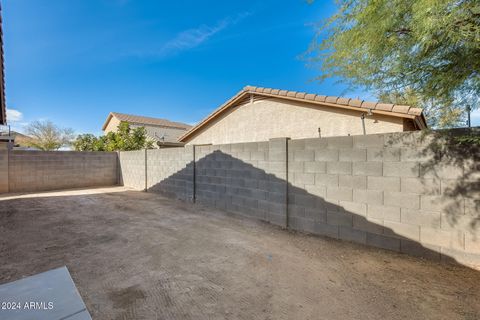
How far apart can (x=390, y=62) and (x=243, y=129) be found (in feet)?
21.6

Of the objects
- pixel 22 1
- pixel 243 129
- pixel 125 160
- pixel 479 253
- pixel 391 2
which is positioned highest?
pixel 22 1

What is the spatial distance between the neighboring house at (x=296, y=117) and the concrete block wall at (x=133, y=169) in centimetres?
296

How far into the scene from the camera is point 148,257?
3186 mm

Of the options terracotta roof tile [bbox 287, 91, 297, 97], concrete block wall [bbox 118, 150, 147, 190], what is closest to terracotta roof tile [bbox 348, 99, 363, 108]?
terracotta roof tile [bbox 287, 91, 297, 97]

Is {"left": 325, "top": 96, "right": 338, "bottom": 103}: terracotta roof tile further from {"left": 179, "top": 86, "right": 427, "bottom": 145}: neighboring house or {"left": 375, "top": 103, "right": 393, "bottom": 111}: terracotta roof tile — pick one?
{"left": 375, "top": 103, "right": 393, "bottom": 111}: terracotta roof tile

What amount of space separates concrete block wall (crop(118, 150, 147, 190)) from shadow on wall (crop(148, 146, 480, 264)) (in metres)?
3.22

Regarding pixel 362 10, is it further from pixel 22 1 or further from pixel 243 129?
pixel 22 1

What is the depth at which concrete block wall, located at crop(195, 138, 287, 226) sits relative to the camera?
185 inches

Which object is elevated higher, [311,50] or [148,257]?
[311,50]

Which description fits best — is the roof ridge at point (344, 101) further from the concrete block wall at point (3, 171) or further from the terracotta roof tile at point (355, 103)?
the concrete block wall at point (3, 171)

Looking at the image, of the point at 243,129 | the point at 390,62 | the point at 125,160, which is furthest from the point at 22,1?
the point at 390,62

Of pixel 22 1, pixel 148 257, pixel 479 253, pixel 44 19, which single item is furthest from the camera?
pixel 44 19

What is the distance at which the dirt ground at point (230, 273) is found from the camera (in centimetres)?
206

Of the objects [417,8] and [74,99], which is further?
[74,99]
